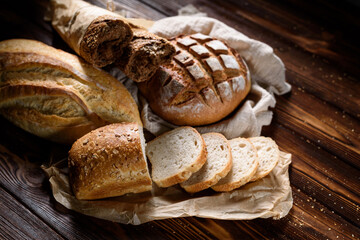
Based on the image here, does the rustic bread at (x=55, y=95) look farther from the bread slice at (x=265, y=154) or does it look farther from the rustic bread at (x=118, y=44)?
the bread slice at (x=265, y=154)

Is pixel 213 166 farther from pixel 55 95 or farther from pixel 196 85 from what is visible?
pixel 55 95

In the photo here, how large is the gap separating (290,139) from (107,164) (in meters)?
1.31

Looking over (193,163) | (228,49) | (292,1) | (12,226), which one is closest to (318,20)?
(292,1)

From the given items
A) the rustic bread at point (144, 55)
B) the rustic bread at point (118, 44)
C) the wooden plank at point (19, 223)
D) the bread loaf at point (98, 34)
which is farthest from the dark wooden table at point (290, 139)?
the rustic bread at point (144, 55)

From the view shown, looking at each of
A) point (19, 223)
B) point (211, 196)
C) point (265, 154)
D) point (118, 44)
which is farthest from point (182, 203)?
point (118, 44)

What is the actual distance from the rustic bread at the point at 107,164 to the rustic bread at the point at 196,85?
361mm

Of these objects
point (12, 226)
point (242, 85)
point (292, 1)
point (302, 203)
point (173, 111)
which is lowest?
point (12, 226)

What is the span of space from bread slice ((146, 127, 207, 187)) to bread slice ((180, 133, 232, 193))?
0.23ft

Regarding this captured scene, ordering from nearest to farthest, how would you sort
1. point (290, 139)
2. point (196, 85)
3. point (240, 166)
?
1. point (240, 166)
2. point (196, 85)
3. point (290, 139)

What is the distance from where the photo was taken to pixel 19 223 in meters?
1.82

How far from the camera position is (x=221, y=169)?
1.95 metres

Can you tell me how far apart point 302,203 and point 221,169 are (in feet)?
1.99

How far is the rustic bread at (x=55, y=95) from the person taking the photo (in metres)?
1.96

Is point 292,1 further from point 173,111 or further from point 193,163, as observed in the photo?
point 193,163
